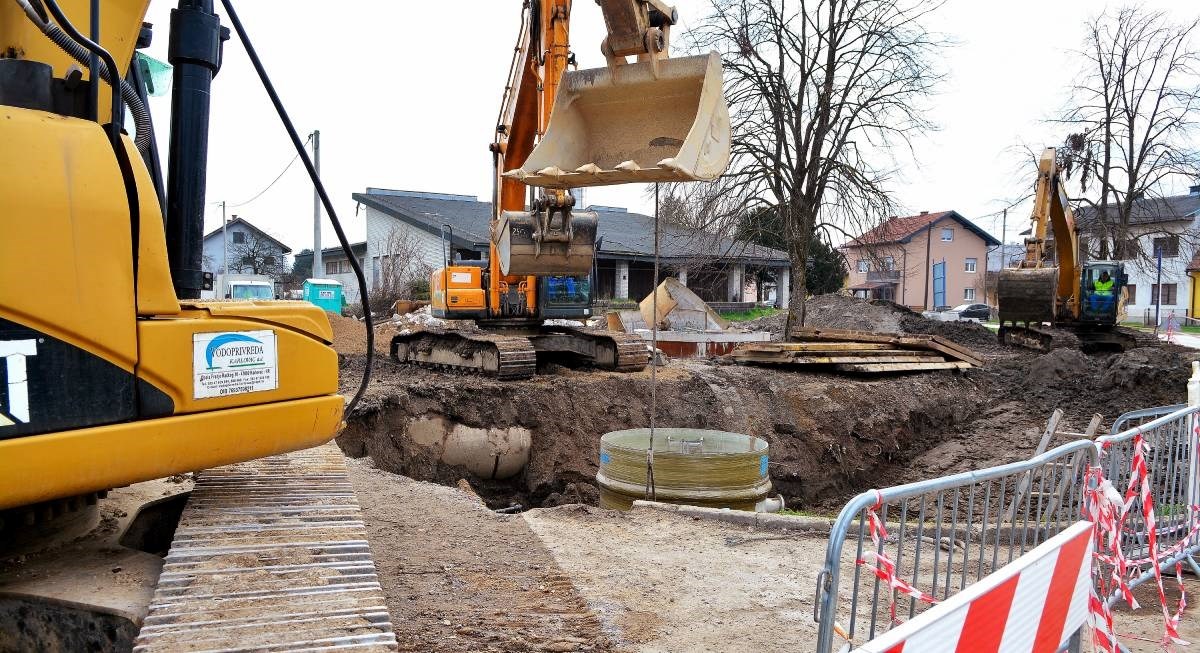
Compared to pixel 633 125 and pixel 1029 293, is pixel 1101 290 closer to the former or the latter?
pixel 1029 293

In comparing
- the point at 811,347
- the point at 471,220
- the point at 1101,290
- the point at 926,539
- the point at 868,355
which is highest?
the point at 471,220

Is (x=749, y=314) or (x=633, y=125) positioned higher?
(x=633, y=125)

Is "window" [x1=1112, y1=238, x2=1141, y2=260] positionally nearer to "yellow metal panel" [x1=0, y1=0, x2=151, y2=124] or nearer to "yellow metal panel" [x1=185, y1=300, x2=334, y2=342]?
"yellow metal panel" [x1=185, y1=300, x2=334, y2=342]

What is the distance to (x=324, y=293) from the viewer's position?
2505 cm

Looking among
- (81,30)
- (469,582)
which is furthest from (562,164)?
(81,30)

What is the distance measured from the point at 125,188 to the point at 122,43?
892 millimetres

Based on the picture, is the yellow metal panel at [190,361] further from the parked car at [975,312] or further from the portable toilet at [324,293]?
the parked car at [975,312]

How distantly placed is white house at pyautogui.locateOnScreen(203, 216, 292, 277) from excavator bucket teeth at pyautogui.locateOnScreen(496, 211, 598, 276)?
38.2m

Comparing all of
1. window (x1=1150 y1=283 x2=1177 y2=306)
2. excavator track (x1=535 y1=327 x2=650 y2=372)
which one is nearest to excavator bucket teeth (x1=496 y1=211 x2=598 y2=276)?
excavator track (x1=535 y1=327 x2=650 y2=372)

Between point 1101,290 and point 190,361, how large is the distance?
21.0 m

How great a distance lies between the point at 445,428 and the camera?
10672mm

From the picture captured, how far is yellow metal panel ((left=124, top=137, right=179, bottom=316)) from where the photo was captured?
2812mm

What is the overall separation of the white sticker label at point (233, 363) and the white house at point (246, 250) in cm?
4536

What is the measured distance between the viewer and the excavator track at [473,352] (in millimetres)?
11695
